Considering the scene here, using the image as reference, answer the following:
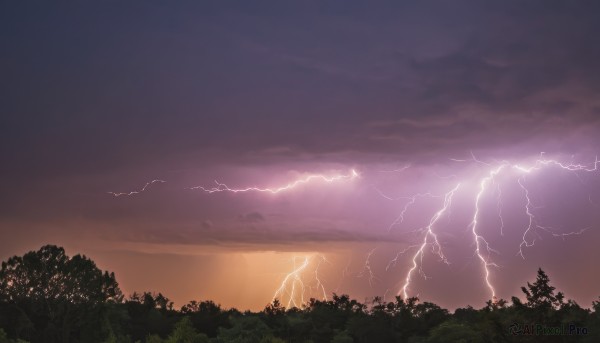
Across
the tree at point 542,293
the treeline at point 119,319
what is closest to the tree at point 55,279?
the treeline at point 119,319

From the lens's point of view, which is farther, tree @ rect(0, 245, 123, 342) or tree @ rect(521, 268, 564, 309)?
tree @ rect(0, 245, 123, 342)

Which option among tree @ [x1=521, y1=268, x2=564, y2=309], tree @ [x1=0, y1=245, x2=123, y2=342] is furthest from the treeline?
tree @ [x1=521, y1=268, x2=564, y2=309]

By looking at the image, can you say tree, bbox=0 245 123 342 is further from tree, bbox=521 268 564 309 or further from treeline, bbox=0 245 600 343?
tree, bbox=521 268 564 309

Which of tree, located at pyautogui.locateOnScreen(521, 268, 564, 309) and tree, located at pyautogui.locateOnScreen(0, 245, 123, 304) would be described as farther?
tree, located at pyautogui.locateOnScreen(0, 245, 123, 304)

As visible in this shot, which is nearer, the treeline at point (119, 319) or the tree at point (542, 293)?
the tree at point (542, 293)

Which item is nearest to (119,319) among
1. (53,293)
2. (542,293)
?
(53,293)

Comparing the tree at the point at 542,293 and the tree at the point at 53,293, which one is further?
the tree at the point at 53,293

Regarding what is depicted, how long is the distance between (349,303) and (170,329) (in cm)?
2831

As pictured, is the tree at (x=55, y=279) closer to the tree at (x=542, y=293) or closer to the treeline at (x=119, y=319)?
the treeline at (x=119, y=319)

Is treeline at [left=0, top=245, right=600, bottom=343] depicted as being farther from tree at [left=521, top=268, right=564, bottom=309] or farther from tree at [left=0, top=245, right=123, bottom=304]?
Result: tree at [left=521, top=268, right=564, bottom=309]

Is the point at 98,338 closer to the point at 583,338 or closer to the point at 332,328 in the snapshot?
the point at 332,328

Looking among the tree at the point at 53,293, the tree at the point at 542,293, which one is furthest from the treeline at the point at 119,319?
the tree at the point at 542,293

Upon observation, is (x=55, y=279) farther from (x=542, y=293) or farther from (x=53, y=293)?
(x=542, y=293)

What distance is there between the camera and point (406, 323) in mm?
70625
